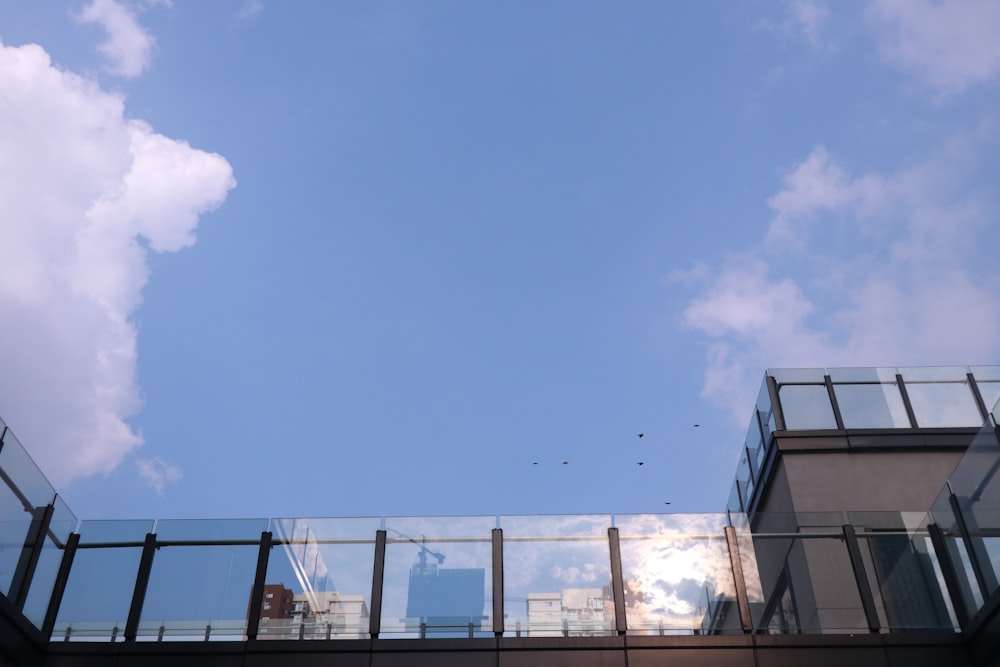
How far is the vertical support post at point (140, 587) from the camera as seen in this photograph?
42.7ft

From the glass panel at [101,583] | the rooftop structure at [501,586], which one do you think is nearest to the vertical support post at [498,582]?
the rooftop structure at [501,586]

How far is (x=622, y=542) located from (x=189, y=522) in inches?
238

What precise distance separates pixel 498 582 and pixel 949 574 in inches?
230

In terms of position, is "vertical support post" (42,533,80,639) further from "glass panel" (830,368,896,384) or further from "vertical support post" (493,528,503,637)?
"glass panel" (830,368,896,384)

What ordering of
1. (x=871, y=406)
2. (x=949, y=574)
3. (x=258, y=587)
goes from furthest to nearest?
(x=871, y=406) → (x=258, y=587) → (x=949, y=574)

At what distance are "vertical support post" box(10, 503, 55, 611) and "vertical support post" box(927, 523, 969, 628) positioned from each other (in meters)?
11.8

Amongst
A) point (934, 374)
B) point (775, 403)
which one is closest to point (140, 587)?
point (775, 403)

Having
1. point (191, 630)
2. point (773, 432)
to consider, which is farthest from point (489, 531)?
point (773, 432)

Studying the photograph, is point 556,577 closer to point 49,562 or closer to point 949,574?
point 949,574

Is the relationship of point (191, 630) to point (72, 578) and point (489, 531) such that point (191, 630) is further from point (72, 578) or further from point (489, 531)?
point (489, 531)

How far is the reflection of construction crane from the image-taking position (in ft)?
43.0

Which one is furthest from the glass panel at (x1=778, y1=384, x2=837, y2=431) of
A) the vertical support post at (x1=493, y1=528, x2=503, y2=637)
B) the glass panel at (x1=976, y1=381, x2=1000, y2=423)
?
Answer: the vertical support post at (x1=493, y1=528, x2=503, y2=637)

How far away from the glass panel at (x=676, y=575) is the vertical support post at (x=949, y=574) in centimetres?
269

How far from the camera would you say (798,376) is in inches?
763
